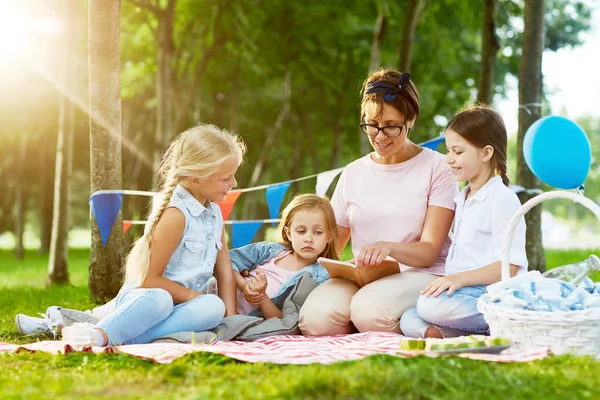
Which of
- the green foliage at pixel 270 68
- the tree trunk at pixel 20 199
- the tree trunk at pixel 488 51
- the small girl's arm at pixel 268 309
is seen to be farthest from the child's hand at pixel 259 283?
the tree trunk at pixel 20 199

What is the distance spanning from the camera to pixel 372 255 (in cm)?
453

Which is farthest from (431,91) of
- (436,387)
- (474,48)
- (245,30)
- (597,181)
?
(597,181)

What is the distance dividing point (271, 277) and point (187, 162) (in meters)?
1.00

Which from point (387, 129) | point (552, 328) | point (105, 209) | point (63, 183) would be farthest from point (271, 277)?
point (63, 183)

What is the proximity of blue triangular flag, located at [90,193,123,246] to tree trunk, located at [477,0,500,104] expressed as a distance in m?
4.91

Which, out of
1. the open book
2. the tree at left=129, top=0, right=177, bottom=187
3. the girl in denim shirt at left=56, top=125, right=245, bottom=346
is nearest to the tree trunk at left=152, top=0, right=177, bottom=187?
the tree at left=129, top=0, right=177, bottom=187

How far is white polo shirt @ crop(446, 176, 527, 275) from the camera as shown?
14.7 ft

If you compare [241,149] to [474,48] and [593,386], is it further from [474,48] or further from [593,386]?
[474,48]

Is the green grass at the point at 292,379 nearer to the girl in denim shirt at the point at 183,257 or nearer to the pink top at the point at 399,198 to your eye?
the girl in denim shirt at the point at 183,257

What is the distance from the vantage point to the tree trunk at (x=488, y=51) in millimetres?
9586

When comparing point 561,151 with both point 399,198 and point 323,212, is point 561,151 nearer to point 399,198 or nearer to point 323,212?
point 399,198

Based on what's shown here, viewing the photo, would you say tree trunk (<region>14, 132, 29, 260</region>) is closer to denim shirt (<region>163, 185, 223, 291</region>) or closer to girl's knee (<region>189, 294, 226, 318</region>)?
denim shirt (<region>163, 185, 223, 291</region>)

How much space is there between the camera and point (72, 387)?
3.21m

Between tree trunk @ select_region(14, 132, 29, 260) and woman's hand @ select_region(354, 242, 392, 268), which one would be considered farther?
tree trunk @ select_region(14, 132, 29, 260)
